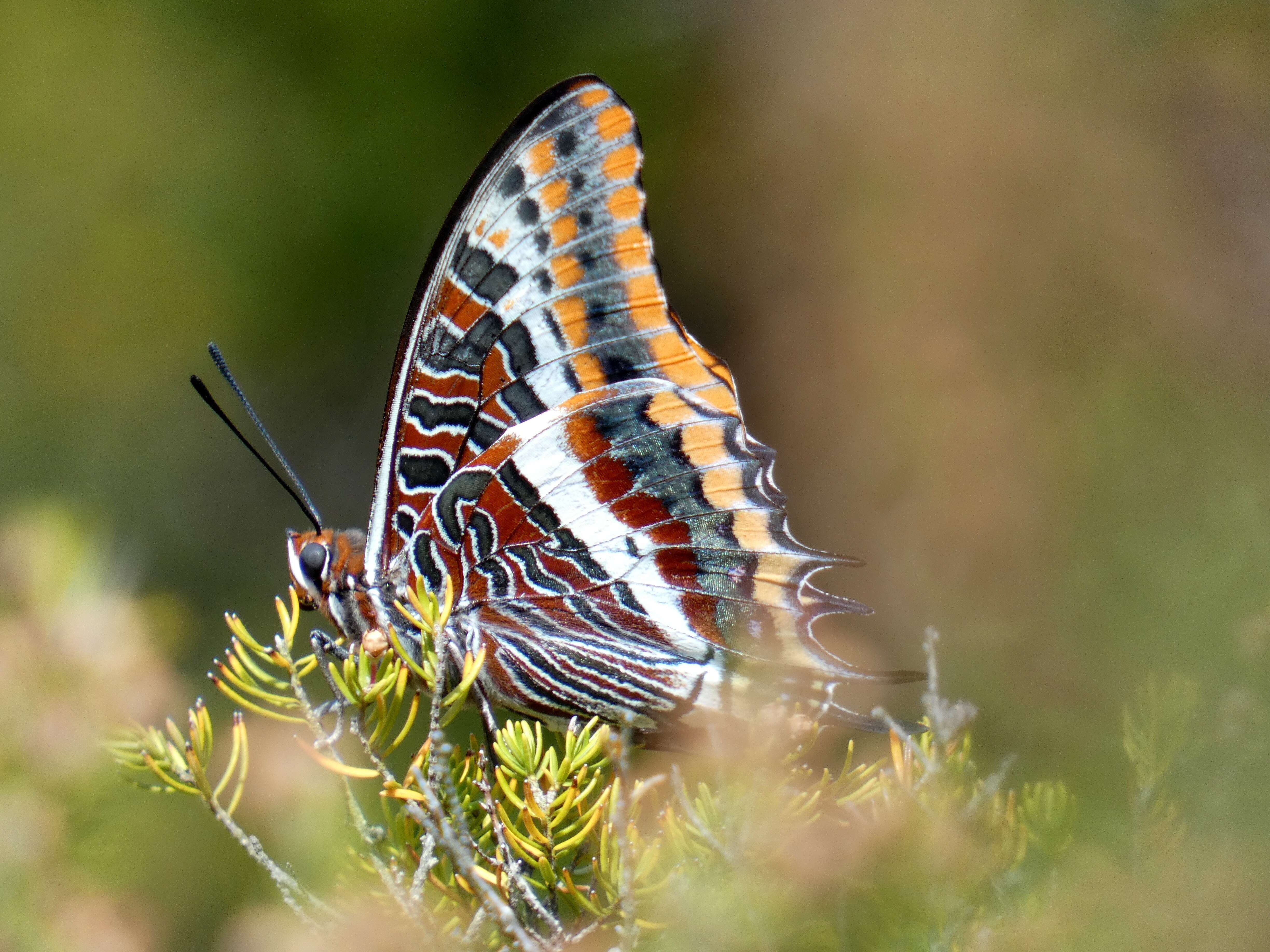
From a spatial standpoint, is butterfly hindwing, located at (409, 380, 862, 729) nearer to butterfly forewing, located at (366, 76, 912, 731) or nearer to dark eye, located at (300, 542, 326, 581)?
butterfly forewing, located at (366, 76, 912, 731)

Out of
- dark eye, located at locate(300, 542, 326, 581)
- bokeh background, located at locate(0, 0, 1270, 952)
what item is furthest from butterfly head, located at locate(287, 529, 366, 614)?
bokeh background, located at locate(0, 0, 1270, 952)

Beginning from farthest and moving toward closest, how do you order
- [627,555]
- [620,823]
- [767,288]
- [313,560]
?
[767,288] < [627,555] < [313,560] < [620,823]

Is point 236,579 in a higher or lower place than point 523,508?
lower

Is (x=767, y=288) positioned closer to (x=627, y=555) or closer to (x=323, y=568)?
(x=627, y=555)

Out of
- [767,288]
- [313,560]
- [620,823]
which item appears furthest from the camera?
[767,288]

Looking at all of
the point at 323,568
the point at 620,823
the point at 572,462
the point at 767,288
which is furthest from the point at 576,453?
the point at 767,288

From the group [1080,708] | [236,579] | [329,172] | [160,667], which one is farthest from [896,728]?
[236,579]

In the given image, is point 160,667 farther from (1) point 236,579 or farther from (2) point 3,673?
(1) point 236,579
